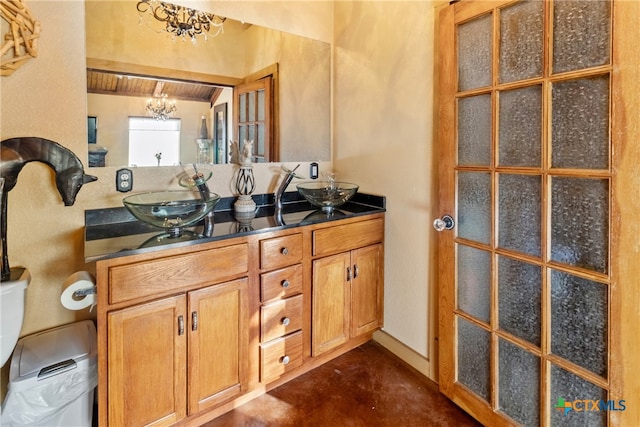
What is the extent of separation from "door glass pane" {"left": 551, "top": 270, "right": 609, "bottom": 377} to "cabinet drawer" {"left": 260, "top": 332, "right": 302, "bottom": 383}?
1.15m

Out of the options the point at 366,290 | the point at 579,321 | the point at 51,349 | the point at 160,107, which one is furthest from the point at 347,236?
the point at 51,349

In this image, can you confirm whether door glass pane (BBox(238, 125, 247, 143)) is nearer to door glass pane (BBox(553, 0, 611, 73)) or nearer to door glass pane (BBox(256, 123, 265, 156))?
door glass pane (BBox(256, 123, 265, 156))

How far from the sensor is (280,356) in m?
1.83

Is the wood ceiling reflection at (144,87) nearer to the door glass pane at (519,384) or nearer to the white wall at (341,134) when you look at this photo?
the white wall at (341,134)

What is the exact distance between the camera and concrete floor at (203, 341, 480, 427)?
1.72m

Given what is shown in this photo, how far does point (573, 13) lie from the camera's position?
4.08 ft

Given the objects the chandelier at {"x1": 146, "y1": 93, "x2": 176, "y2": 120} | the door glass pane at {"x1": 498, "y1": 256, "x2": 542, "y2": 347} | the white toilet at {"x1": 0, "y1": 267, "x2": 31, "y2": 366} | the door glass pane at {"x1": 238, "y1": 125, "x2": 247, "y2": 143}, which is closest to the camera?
the white toilet at {"x1": 0, "y1": 267, "x2": 31, "y2": 366}

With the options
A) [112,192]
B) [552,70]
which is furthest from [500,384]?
[112,192]

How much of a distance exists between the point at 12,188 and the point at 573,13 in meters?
2.24

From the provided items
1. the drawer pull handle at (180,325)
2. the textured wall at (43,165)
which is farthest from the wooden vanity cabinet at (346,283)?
the textured wall at (43,165)

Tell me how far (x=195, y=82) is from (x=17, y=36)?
29.9 inches

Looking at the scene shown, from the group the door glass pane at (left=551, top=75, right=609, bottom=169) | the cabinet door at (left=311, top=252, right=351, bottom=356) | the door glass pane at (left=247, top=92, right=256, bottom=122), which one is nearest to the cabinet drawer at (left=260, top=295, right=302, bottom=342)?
the cabinet door at (left=311, top=252, right=351, bottom=356)

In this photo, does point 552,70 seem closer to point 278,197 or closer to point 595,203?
point 595,203

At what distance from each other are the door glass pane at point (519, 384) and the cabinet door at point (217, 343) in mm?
1147
